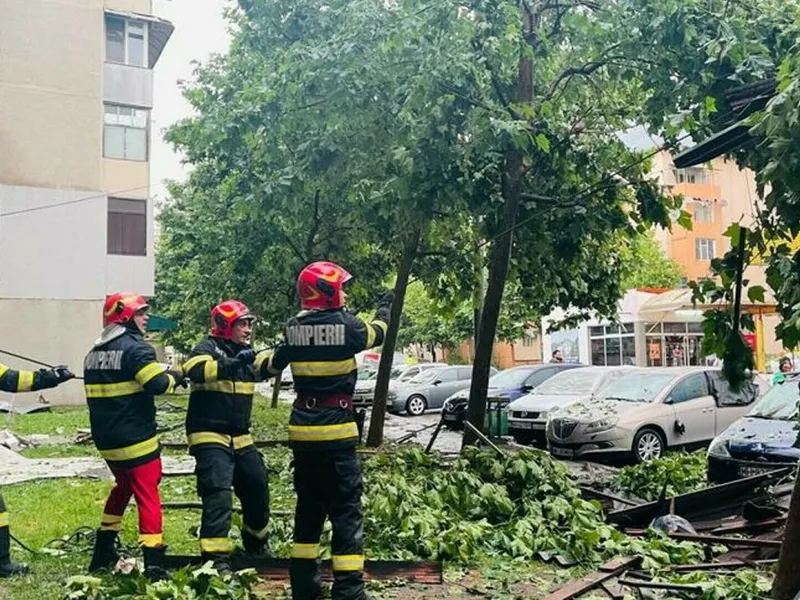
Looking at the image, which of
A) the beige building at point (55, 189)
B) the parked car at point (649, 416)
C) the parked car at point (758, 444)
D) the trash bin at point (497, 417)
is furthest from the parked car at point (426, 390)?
the parked car at point (758, 444)

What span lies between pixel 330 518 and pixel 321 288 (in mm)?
1472

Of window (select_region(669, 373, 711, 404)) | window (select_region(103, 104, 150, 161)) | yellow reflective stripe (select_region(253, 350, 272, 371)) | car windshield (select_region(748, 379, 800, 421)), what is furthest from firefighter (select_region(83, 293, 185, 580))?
window (select_region(103, 104, 150, 161))

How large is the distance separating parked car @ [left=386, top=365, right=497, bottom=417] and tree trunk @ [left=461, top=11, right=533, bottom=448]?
13.2m

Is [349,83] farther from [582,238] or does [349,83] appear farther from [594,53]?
[582,238]

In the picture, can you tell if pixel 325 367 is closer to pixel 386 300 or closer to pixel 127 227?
pixel 386 300

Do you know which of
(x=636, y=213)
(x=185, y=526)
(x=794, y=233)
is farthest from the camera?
(x=636, y=213)

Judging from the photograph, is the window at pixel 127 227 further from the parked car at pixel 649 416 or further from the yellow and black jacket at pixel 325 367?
the yellow and black jacket at pixel 325 367

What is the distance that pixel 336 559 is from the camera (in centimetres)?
510

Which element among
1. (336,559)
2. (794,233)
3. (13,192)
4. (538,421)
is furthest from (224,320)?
(13,192)

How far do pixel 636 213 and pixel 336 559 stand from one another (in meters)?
7.94

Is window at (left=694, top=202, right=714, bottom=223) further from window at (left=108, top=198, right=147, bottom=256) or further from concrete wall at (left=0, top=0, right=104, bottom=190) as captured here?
concrete wall at (left=0, top=0, right=104, bottom=190)

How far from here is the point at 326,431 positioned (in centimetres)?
514

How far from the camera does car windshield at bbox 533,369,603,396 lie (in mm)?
15911

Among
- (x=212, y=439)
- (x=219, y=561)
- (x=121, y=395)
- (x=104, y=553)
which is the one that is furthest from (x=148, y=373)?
(x=104, y=553)
